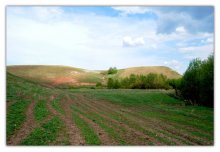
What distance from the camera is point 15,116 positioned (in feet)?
29.2

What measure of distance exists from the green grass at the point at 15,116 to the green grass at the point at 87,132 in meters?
1.81

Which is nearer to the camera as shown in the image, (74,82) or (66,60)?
(66,60)

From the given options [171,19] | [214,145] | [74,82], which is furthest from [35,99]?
[214,145]

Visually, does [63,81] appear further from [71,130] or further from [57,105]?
[71,130]

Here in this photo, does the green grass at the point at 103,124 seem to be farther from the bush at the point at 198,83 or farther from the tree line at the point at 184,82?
the bush at the point at 198,83

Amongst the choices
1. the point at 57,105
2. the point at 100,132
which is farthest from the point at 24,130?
the point at 57,105

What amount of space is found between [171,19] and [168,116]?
158 inches

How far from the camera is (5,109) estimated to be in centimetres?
861

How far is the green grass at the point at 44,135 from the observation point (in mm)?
7562

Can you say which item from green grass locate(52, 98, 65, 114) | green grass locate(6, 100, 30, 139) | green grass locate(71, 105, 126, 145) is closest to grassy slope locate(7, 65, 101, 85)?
green grass locate(6, 100, 30, 139)

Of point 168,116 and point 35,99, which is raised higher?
point 35,99

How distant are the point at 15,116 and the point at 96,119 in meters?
2.79
